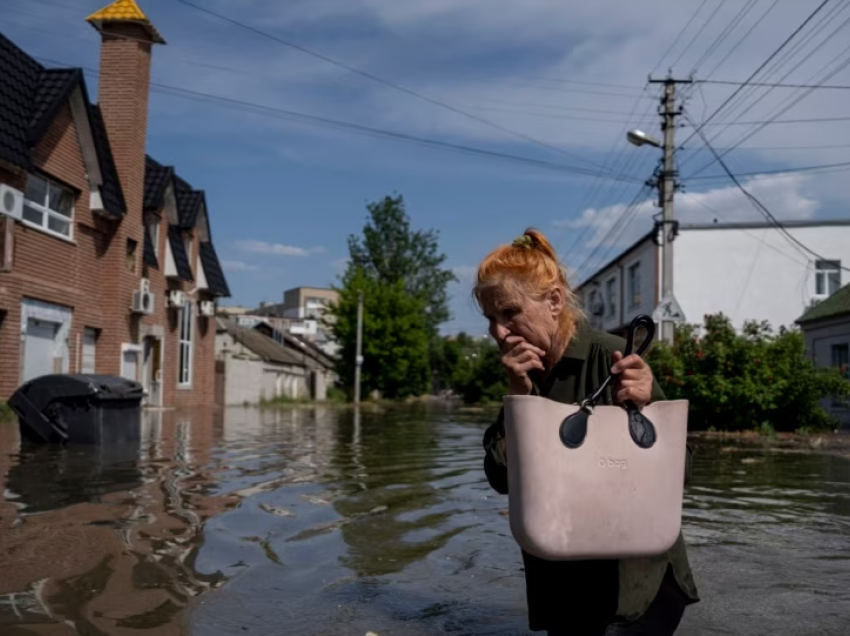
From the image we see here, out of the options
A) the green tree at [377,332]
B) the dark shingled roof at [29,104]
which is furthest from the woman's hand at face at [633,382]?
the green tree at [377,332]

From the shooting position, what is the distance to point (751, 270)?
34.5m

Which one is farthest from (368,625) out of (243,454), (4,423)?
(4,423)

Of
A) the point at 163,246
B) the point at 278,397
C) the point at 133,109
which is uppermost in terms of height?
the point at 133,109

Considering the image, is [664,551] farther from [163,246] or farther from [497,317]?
[163,246]

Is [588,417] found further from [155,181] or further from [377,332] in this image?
[377,332]

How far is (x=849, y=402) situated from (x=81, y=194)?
19612mm

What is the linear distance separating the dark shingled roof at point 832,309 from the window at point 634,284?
1332 cm

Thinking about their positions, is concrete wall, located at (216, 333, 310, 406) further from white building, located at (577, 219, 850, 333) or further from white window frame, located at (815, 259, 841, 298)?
white window frame, located at (815, 259, 841, 298)

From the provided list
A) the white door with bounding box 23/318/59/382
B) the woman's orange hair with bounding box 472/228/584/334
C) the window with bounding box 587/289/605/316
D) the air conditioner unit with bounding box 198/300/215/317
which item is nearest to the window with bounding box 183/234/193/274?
the air conditioner unit with bounding box 198/300/215/317

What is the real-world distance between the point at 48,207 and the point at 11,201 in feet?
10.6

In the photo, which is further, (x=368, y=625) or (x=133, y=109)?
(x=133, y=109)

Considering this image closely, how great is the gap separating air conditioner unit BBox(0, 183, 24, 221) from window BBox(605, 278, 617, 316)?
3397 cm

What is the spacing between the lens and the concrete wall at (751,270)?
33500mm

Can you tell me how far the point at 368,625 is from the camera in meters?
4.30
